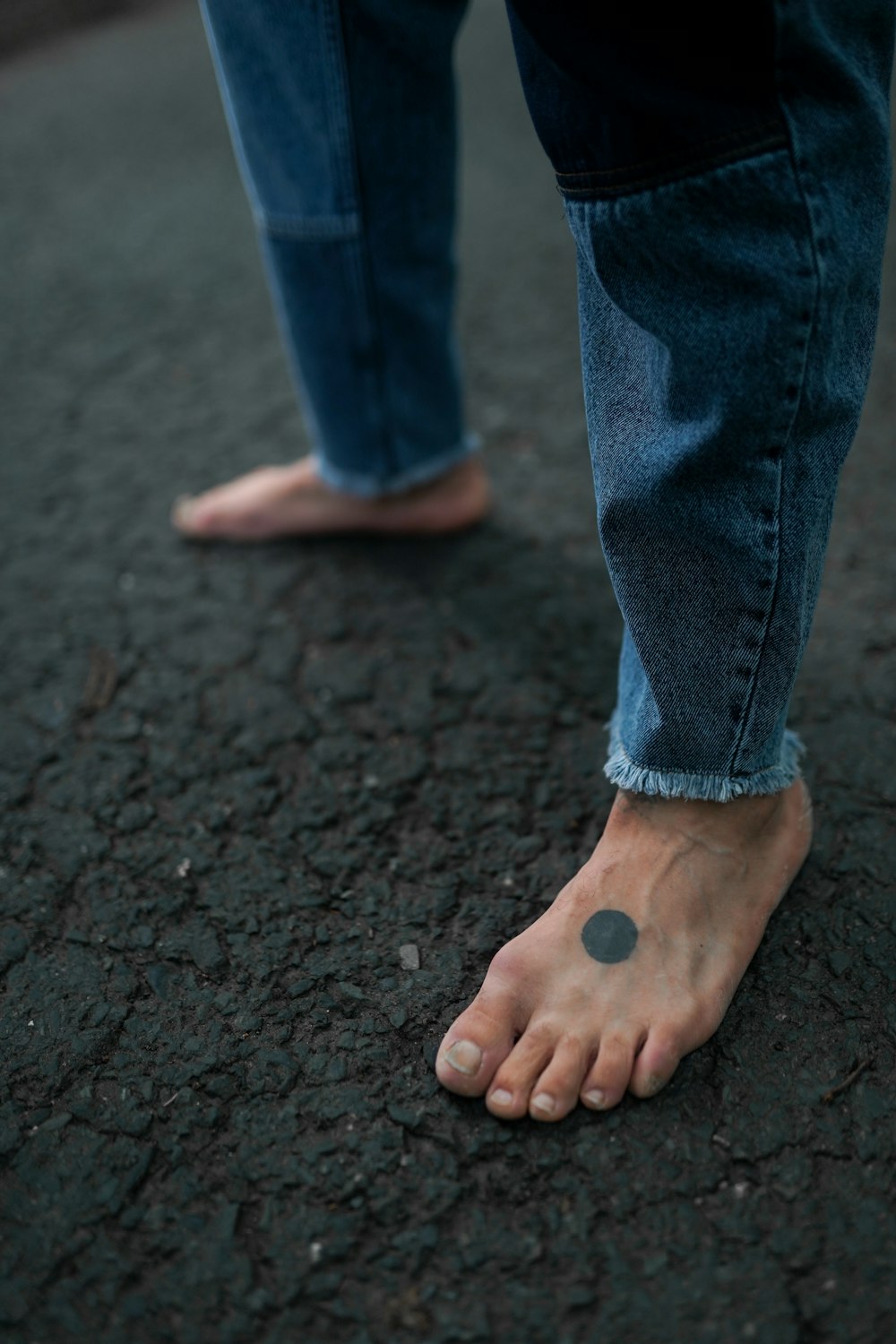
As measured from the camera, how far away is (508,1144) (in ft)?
3.45

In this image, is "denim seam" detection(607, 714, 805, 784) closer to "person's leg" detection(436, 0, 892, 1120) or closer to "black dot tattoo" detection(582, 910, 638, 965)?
"person's leg" detection(436, 0, 892, 1120)

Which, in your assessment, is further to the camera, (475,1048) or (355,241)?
(355,241)

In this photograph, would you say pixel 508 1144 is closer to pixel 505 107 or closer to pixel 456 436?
pixel 456 436

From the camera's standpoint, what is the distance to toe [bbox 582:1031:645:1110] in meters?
1.06

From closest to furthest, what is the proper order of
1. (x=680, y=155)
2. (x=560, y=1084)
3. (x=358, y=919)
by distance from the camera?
(x=680, y=155) < (x=560, y=1084) < (x=358, y=919)

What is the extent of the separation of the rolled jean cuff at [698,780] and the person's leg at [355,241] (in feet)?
2.52

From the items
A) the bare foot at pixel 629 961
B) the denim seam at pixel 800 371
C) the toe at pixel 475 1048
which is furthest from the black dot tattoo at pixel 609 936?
the denim seam at pixel 800 371

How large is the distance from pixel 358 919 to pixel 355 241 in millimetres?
927

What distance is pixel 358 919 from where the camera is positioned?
128 centimetres

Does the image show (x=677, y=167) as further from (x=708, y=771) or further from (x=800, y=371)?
(x=708, y=771)

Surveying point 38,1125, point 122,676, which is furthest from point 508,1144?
point 122,676

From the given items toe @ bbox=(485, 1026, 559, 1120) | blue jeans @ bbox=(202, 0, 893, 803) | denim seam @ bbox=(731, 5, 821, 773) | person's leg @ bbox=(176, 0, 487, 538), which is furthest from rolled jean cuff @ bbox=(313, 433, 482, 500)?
toe @ bbox=(485, 1026, 559, 1120)

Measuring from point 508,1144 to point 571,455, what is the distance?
1364 mm

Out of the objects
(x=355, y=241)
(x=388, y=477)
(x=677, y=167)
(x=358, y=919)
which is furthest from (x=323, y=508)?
(x=677, y=167)
